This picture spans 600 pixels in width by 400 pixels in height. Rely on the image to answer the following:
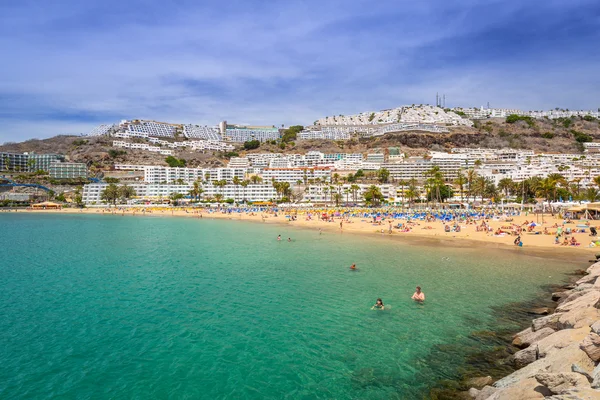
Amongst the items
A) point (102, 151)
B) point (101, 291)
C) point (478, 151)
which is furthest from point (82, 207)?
point (478, 151)

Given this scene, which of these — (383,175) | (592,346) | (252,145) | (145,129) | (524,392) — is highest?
(145,129)

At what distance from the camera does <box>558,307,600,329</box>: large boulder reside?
9797mm

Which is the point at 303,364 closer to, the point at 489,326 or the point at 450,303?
the point at 489,326

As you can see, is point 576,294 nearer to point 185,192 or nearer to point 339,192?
point 339,192

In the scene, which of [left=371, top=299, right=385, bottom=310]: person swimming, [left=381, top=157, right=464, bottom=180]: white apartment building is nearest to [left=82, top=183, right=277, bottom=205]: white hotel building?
[left=381, top=157, right=464, bottom=180]: white apartment building

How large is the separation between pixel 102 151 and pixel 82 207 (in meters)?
64.4

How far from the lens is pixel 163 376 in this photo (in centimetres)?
953

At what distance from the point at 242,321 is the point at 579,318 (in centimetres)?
1045

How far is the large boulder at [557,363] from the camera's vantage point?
292 inches

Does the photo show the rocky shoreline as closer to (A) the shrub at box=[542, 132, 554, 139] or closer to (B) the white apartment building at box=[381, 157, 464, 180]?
(B) the white apartment building at box=[381, 157, 464, 180]

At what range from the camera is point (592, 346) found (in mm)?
7543

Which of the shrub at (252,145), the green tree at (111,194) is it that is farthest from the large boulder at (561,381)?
the shrub at (252,145)

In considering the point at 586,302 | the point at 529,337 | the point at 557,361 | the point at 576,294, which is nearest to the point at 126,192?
the point at 576,294

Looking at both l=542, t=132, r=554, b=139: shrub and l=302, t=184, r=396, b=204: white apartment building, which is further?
l=542, t=132, r=554, b=139: shrub
